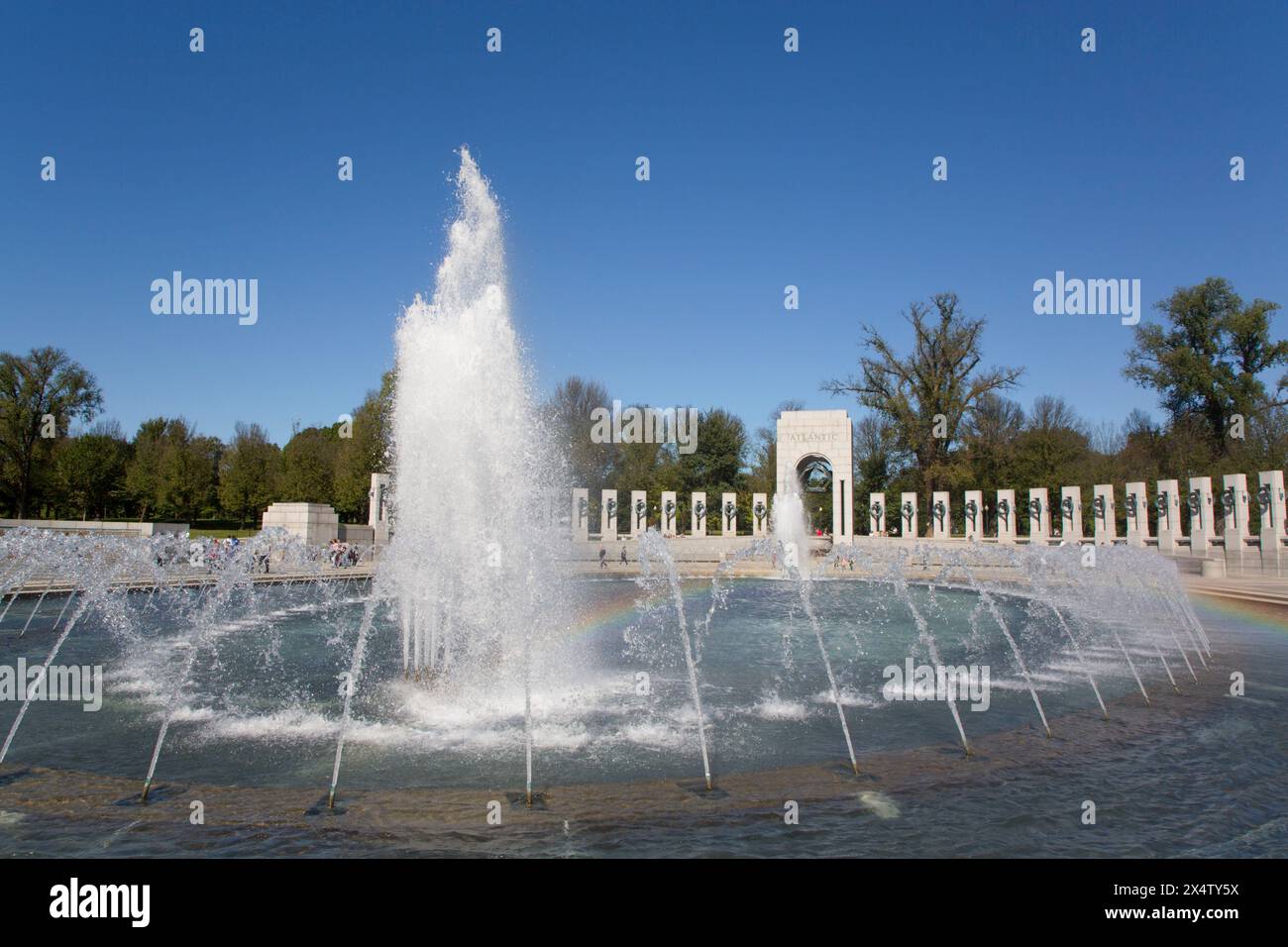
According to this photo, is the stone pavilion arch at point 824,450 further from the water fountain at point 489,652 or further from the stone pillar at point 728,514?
the water fountain at point 489,652

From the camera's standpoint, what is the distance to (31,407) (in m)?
43.4

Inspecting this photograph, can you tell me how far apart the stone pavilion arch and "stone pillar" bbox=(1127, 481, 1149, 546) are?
1214 cm

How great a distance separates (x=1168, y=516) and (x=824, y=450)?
15.3 meters

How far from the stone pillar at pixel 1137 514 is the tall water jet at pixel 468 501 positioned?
26.6m

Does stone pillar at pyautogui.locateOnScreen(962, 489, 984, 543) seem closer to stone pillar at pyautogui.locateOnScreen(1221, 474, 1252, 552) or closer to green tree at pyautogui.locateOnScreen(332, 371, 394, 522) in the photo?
stone pillar at pyautogui.locateOnScreen(1221, 474, 1252, 552)

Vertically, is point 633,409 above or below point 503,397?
above

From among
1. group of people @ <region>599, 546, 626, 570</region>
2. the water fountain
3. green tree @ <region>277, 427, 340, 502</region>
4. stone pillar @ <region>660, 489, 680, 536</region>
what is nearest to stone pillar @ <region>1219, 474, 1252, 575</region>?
the water fountain

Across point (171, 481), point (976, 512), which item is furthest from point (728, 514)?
point (171, 481)

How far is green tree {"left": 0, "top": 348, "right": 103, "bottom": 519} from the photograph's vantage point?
140 ft

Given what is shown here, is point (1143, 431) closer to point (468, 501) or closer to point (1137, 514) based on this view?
point (1137, 514)
